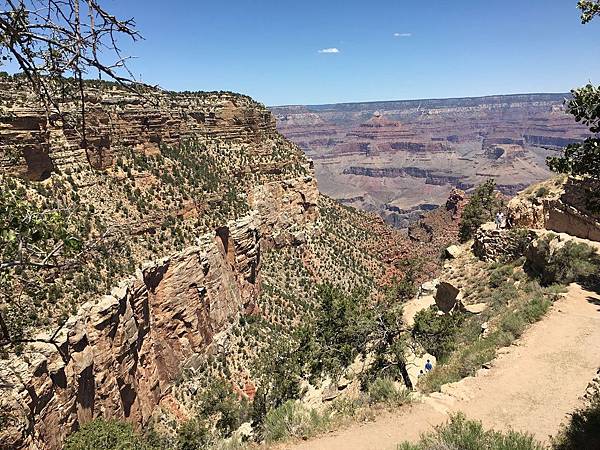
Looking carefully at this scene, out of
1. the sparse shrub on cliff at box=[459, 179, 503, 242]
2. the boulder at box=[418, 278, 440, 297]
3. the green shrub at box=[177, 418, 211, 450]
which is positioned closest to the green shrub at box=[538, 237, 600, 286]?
the boulder at box=[418, 278, 440, 297]

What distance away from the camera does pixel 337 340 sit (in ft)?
69.5

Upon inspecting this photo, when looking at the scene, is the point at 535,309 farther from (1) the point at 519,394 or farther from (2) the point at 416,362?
(1) the point at 519,394

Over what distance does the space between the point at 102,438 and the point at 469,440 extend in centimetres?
1476

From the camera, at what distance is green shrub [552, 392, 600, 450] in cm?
956

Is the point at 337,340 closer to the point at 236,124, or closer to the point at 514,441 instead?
the point at 514,441

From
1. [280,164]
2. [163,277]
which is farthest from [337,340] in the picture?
[280,164]

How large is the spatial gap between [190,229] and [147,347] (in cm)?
1021

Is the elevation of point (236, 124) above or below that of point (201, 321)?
above

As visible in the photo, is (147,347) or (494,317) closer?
(494,317)

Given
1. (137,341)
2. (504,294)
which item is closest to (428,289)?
(504,294)

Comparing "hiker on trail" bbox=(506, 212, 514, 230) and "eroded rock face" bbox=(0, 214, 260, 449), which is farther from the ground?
"hiker on trail" bbox=(506, 212, 514, 230)

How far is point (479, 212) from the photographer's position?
47.8 m

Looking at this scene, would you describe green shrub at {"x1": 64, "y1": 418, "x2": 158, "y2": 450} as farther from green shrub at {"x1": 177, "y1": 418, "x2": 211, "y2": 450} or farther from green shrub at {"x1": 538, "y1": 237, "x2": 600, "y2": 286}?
green shrub at {"x1": 538, "y1": 237, "x2": 600, "y2": 286}

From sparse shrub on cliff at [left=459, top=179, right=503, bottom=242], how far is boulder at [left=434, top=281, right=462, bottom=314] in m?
16.3
